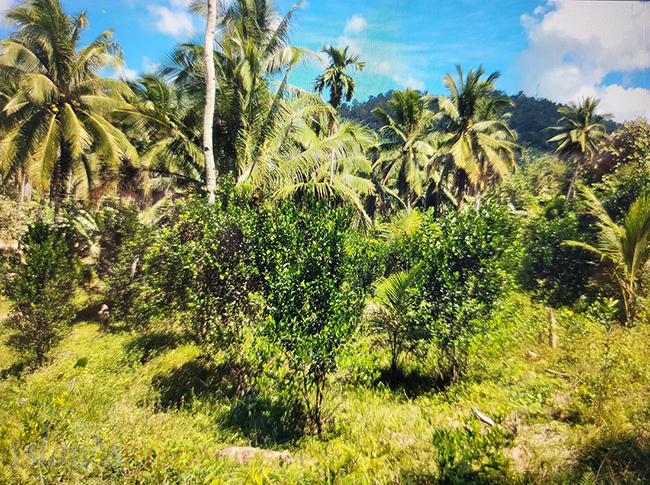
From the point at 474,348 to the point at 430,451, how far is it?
2.57m

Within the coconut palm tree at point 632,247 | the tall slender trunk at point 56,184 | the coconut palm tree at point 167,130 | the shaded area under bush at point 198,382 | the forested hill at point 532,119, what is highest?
the forested hill at point 532,119

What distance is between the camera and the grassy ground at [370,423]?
10.8ft

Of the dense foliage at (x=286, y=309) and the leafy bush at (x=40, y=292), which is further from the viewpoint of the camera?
the leafy bush at (x=40, y=292)

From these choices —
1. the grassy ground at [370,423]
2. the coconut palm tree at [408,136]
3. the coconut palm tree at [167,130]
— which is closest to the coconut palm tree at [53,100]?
the coconut palm tree at [167,130]

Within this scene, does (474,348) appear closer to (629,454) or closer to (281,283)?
(629,454)

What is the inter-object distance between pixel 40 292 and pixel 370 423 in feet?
31.8

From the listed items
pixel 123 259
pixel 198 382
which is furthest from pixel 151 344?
pixel 198 382

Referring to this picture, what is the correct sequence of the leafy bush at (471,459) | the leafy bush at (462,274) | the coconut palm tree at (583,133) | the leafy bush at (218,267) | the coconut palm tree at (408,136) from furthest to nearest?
the coconut palm tree at (583,133)
the coconut palm tree at (408,136)
the leafy bush at (462,274)
the leafy bush at (218,267)
the leafy bush at (471,459)

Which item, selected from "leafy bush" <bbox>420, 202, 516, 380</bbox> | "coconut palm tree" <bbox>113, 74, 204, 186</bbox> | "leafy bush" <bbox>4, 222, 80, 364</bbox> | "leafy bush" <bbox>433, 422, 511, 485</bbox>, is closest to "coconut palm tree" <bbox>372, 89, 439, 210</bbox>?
"coconut palm tree" <bbox>113, 74, 204, 186</bbox>

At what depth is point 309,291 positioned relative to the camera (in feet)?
16.3

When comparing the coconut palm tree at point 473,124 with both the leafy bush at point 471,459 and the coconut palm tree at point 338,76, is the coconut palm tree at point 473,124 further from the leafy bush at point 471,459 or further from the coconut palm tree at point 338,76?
the leafy bush at point 471,459

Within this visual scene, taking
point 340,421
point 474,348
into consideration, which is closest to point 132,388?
point 340,421

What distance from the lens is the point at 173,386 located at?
23.7ft

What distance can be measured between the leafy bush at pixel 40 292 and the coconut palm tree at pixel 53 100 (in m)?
2.47
